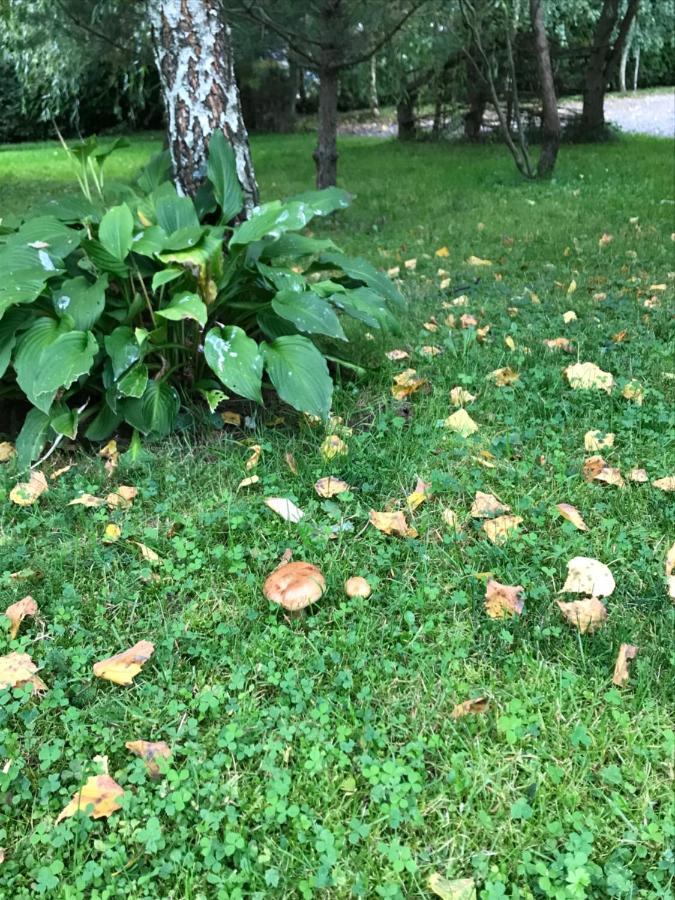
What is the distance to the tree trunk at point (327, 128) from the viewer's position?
6809 mm

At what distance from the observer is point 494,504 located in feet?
7.20

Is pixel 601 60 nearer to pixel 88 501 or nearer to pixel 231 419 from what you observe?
pixel 231 419

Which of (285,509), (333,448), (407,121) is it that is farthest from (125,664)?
(407,121)

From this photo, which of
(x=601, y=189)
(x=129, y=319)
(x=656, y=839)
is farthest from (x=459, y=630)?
(x=601, y=189)

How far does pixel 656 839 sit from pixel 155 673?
1.07m

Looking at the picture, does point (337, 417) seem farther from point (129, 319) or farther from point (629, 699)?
point (629, 699)

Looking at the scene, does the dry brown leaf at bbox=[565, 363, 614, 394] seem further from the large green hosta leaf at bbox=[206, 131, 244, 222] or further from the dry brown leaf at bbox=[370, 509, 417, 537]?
the large green hosta leaf at bbox=[206, 131, 244, 222]

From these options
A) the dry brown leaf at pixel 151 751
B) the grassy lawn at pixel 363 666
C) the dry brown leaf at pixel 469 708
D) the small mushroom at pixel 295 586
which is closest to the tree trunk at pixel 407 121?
the grassy lawn at pixel 363 666

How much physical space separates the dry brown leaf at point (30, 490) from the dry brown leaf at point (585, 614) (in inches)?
62.0

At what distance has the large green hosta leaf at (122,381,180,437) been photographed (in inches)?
99.7

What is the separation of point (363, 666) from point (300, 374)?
1062mm

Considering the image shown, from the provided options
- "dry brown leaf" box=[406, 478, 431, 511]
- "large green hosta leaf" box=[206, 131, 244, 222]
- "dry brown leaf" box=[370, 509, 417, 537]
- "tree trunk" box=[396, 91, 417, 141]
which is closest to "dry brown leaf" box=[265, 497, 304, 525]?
"dry brown leaf" box=[370, 509, 417, 537]

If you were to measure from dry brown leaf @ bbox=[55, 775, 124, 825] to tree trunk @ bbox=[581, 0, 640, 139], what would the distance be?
11.5m

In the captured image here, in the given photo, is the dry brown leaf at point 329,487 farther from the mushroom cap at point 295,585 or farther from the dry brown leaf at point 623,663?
the dry brown leaf at point 623,663
